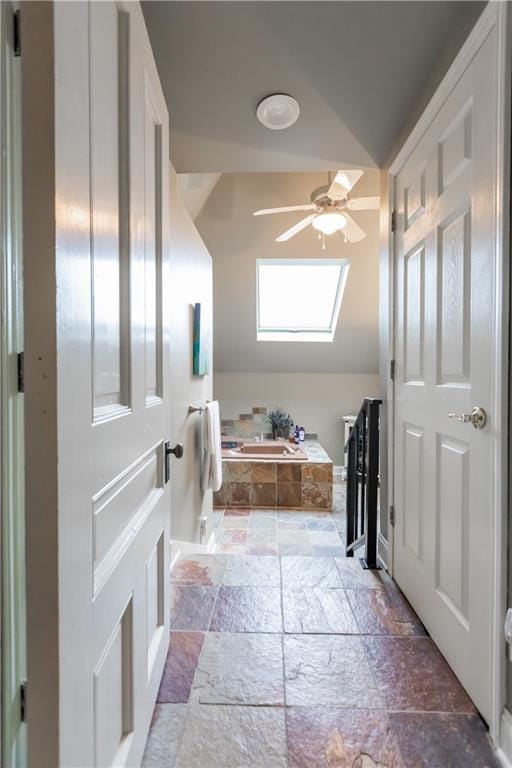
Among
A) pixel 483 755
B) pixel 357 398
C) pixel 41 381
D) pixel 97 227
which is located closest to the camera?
pixel 41 381

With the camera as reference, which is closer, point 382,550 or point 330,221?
point 382,550

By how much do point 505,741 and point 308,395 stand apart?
4582 millimetres

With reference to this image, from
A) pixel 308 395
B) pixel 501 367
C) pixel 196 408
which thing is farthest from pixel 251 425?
pixel 501 367

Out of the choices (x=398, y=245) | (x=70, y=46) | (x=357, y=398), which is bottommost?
(x=357, y=398)

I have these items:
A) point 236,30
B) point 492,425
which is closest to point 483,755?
point 492,425

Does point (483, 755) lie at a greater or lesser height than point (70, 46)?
lesser

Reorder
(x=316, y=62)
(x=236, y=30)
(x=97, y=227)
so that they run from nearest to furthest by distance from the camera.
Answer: (x=97, y=227)
(x=236, y=30)
(x=316, y=62)

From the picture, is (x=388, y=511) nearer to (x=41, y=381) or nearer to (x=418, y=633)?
(x=418, y=633)

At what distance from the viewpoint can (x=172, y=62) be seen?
57.3 inches

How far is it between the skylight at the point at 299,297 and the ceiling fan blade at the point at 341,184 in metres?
1.73

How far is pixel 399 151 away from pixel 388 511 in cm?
175

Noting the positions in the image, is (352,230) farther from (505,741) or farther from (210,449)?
(505,741)

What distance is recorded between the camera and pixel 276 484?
4.15 meters

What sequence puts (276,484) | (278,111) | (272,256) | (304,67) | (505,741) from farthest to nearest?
1. (272,256)
2. (276,484)
3. (278,111)
4. (304,67)
5. (505,741)
